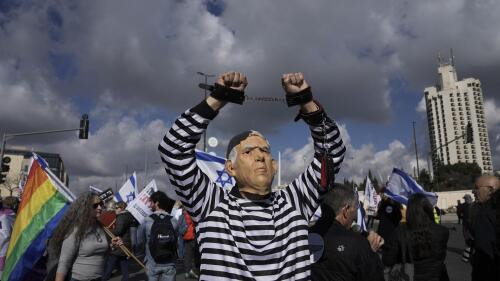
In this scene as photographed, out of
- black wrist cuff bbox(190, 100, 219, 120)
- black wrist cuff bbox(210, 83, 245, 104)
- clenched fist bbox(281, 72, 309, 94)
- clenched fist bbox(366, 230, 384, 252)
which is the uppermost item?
clenched fist bbox(281, 72, 309, 94)

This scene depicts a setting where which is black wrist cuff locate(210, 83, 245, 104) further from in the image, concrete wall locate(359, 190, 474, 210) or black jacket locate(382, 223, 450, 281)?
concrete wall locate(359, 190, 474, 210)

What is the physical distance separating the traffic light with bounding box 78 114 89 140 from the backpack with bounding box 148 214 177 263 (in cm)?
1702

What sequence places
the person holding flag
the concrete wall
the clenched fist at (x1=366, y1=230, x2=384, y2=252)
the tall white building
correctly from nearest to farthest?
the clenched fist at (x1=366, y1=230, x2=384, y2=252), the person holding flag, the concrete wall, the tall white building

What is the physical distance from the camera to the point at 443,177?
85.2 m

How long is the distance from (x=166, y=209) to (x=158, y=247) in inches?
33.3

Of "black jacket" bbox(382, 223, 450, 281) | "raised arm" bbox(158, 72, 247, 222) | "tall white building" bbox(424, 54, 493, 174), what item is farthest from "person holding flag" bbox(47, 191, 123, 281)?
"tall white building" bbox(424, 54, 493, 174)

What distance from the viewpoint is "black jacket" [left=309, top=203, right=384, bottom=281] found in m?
3.00

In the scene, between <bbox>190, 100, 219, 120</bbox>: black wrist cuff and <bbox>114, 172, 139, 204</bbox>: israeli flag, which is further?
<bbox>114, 172, 139, 204</bbox>: israeli flag

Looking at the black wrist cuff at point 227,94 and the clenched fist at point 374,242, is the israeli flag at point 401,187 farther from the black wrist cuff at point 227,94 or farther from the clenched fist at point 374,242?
the black wrist cuff at point 227,94

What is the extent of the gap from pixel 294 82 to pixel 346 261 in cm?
144

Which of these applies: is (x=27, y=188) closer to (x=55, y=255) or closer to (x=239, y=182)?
(x=55, y=255)

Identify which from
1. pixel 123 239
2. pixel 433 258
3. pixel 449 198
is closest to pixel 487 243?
pixel 433 258

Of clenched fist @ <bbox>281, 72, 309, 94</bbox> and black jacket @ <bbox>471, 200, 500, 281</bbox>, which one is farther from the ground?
clenched fist @ <bbox>281, 72, 309, 94</bbox>

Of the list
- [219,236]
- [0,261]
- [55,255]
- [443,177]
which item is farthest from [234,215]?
[443,177]
